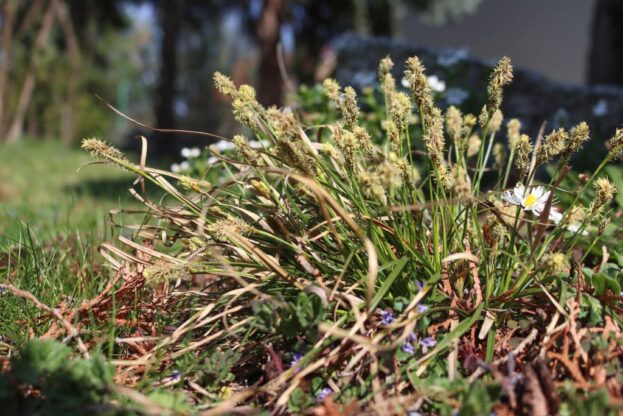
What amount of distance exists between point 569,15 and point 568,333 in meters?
10.5

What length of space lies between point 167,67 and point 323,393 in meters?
11.9

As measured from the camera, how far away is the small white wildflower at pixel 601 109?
374 cm

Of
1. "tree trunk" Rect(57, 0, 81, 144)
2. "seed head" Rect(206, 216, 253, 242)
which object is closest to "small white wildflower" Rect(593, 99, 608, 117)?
"seed head" Rect(206, 216, 253, 242)

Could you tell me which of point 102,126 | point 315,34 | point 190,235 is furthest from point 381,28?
point 190,235

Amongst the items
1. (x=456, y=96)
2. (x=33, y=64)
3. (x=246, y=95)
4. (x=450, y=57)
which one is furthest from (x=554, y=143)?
(x=33, y=64)

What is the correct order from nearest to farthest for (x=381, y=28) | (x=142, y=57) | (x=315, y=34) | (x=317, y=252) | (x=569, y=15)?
(x=317, y=252) → (x=569, y=15) → (x=381, y=28) → (x=315, y=34) → (x=142, y=57)

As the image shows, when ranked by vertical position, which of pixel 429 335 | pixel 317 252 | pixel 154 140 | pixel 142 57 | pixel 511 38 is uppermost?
pixel 142 57

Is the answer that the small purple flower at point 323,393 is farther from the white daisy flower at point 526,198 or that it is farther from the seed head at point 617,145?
the seed head at point 617,145

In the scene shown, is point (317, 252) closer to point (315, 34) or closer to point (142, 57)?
point (315, 34)

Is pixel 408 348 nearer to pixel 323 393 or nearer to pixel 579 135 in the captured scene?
pixel 323 393

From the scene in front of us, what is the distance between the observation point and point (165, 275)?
1.33 metres

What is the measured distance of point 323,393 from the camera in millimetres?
1260

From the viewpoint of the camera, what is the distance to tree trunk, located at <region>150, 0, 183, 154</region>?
479 inches

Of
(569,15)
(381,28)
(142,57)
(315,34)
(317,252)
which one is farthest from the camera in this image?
(142,57)
